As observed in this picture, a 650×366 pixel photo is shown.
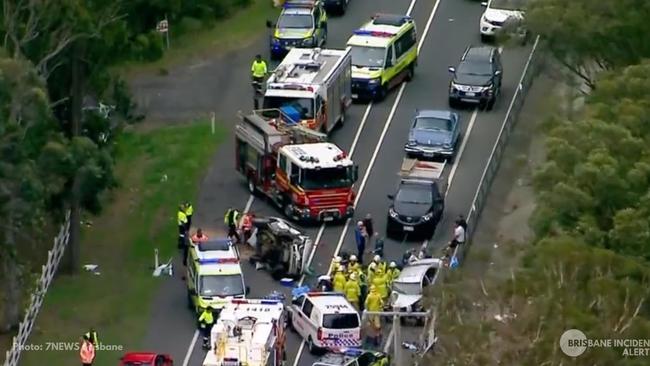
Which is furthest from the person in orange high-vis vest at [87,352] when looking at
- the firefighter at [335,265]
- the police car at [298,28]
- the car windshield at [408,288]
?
the police car at [298,28]

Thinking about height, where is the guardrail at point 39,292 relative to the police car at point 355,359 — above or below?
below

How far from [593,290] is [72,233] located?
23965mm

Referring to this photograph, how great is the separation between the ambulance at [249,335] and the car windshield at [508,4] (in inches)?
937

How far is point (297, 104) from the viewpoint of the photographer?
235ft

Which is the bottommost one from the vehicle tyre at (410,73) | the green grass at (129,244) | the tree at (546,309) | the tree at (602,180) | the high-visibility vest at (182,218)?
the green grass at (129,244)

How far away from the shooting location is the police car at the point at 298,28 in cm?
8000

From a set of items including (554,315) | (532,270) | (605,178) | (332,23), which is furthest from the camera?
(332,23)

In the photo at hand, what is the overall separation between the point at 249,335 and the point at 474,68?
73.3ft

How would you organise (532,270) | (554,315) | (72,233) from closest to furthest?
(554,315)
(532,270)
(72,233)

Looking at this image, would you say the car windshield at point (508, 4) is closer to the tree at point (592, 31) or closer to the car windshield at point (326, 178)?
the tree at point (592, 31)

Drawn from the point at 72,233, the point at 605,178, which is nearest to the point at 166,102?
the point at 72,233

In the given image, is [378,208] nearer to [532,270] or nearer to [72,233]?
[72,233]

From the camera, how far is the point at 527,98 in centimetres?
7788

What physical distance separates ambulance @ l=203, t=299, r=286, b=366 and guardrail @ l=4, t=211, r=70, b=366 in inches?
224
